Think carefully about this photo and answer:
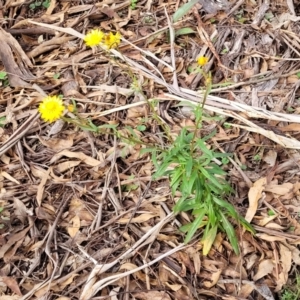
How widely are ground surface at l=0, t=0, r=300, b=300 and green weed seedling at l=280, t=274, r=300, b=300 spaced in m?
0.03

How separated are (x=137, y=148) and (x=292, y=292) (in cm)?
96

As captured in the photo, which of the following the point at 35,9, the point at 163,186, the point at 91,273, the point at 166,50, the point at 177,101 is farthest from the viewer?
the point at 35,9

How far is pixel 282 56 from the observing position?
9.48ft

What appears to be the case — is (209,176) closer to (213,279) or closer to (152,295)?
(213,279)

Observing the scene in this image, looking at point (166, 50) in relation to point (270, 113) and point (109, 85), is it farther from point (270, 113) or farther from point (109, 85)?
point (270, 113)

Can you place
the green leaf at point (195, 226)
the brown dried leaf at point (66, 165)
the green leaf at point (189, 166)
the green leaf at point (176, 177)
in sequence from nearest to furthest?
the green leaf at point (189, 166) → the green leaf at point (176, 177) → the green leaf at point (195, 226) → the brown dried leaf at point (66, 165)

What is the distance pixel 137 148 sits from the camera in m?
2.63

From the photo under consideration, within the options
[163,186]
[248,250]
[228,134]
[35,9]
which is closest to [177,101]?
[228,134]

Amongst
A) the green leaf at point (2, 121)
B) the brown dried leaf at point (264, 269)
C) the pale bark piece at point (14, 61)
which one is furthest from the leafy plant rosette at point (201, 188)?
the pale bark piece at point (14, 61)

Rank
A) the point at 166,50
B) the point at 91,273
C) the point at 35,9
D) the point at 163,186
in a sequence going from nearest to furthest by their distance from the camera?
the point at 91,273
the point at 163,186
the point at 166,50
the point at 35,9

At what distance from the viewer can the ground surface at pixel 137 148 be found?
7.55 feet

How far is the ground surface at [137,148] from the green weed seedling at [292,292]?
1.3 inches

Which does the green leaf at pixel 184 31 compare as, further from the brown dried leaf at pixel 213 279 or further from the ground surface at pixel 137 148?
the brown dried leaf at pixel 213 279

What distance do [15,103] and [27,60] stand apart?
0.30m
